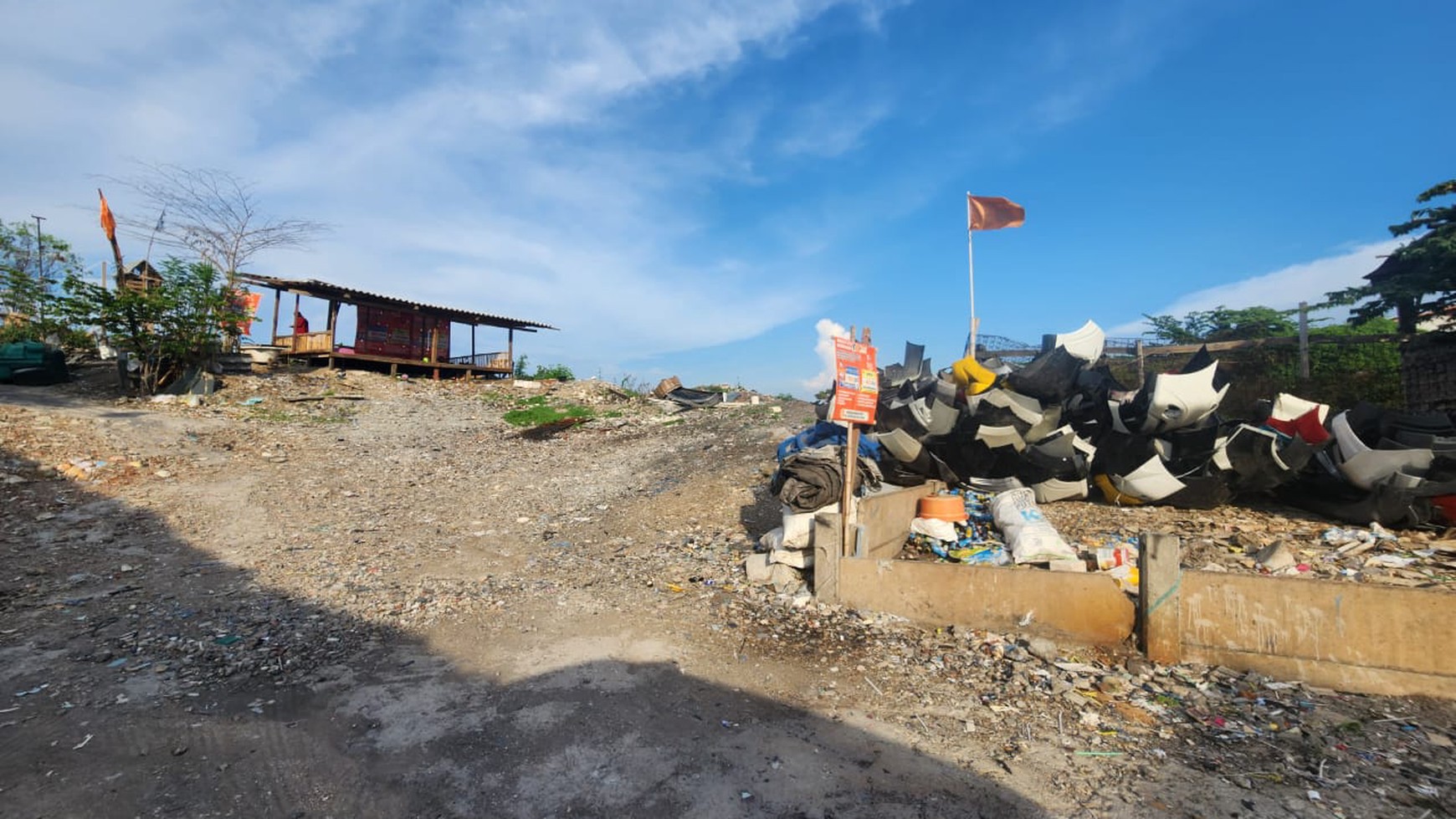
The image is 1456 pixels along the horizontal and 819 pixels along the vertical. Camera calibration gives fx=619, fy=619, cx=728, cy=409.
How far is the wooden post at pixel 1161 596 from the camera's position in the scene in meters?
3.71

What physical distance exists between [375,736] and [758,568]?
A: 118 inches

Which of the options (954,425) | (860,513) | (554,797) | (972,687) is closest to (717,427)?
(954,425)

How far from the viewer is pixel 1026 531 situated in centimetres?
487

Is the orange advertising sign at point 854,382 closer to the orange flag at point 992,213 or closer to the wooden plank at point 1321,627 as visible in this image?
the wooden plank at point 1321,627

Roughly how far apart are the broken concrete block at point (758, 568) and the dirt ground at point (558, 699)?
0.57ft

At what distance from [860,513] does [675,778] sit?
2718 mm

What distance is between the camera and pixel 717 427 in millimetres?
12914

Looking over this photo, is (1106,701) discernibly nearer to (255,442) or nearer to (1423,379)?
(1423,379)

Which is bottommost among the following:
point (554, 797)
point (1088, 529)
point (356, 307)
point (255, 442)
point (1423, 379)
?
point (554, 797)

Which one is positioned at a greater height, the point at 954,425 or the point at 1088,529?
the point at 954,425

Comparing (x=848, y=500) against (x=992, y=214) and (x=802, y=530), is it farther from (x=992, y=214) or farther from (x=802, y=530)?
(x=992, y=214)

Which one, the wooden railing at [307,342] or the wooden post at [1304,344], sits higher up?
the wooden railing at [307,342]

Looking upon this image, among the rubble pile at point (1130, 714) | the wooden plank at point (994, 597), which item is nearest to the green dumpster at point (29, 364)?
the rubble pile at point (1130, 714)

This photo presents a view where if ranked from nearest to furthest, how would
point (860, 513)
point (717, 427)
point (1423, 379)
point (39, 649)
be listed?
1. point (39, 649)
2. point (860, 513)
3. point (1423, 379)
4. point (717, 427)
